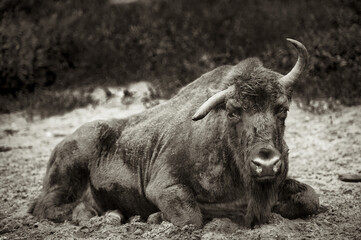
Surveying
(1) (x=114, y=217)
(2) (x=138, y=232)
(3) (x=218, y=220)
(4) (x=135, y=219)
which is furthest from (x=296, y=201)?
(1) (x=114, y=217)

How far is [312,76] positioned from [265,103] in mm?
6608

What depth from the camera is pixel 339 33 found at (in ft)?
35.9

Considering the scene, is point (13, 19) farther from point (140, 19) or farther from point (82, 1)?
point (140, 19)

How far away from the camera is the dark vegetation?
1123 centimetres

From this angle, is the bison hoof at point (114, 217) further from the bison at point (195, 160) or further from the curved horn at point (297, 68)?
the curved horn at point (297, 68)

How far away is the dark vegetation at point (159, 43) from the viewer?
36.9ft

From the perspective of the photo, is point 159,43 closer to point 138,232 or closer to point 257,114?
point 138,232

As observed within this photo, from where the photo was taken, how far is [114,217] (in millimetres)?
5520

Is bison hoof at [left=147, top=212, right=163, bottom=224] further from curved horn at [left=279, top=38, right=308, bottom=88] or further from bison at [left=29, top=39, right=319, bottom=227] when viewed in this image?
curved horn at [left=279, top=38, right=308, bottom=88]

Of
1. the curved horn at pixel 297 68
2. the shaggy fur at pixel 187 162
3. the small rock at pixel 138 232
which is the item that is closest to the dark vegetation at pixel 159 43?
the shaggy fur at pixel 187 162

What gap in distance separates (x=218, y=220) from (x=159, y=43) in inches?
345

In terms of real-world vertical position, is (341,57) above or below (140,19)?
below

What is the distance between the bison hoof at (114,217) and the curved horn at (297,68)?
2351 millimetres

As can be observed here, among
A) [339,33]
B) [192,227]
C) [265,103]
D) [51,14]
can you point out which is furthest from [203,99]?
[51,14]
